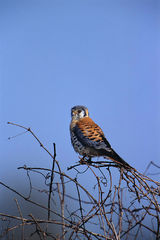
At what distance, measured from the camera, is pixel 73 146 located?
329cm

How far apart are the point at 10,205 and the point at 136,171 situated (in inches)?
222

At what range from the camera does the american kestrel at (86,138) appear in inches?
117

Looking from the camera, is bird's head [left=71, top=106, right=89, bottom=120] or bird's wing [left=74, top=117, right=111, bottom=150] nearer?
bird's wing [left=74, top=117, right=111, bottom=150]

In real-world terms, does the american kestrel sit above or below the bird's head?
below

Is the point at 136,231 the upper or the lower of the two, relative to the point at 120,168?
lower

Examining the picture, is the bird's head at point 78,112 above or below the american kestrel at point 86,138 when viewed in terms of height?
above

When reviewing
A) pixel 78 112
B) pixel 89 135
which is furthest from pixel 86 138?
pixel 78 112

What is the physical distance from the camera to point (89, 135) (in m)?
3.17

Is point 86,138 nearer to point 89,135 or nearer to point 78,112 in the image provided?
point 89,135

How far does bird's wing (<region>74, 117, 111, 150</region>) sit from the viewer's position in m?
3.02

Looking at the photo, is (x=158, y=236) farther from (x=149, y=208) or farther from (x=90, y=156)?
(x=90, y=156)

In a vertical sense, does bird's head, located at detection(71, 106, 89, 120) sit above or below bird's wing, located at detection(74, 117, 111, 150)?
above

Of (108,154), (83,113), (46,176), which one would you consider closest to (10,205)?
(83,113)

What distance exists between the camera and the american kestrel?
296 cm
